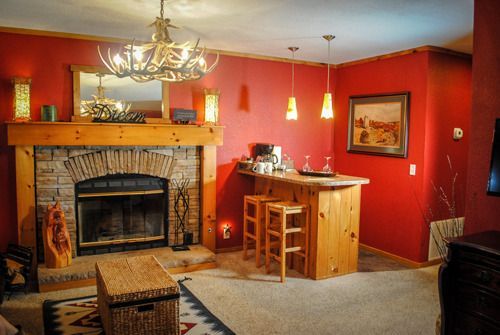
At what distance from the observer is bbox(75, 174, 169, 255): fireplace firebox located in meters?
4.52

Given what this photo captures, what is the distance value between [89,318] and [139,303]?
2.55ft

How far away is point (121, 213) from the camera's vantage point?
4.71 meters

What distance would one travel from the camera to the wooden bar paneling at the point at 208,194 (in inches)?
193

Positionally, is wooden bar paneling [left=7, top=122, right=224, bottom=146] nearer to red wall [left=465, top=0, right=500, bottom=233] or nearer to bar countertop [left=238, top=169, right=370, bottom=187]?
bar countertop [left=238, top=169, right=370, bottom=187]

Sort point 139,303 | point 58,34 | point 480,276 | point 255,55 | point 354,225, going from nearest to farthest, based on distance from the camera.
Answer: point 480,276 < point 139,303 < point 58,34 < point 354,225 < point 255,55

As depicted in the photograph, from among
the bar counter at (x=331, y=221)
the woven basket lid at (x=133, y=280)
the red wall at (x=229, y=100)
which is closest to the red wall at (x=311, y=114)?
the red wall at (x=229, y=100)

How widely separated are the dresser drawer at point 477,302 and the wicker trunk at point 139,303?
1818 millimetres

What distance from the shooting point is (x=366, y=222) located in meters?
5.41

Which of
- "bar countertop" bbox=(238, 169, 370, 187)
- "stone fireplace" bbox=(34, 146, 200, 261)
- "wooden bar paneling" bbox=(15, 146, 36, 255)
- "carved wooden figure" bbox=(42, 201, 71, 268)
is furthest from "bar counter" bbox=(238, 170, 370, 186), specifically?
"wooden bar paneling" bbox=(15, 146, 36, 255)

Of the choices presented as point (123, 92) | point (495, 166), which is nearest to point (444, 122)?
point (495, 166)

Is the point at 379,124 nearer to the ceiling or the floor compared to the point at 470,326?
nearer to the ceiling

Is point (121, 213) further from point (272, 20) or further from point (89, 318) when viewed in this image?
point (272, 20)

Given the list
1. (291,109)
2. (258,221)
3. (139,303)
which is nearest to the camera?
(139,303)

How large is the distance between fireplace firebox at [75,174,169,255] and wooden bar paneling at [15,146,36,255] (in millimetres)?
452
